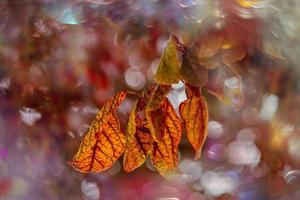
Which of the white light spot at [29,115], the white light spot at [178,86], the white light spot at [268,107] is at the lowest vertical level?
the white light spot at [29,115]

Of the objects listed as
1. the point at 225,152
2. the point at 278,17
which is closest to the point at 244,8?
the point at 278,17

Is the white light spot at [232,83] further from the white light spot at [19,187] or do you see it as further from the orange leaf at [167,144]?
the white light spot at [19,187]

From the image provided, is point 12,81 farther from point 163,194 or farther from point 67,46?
point 163,194

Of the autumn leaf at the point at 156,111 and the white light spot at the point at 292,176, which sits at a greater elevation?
the autumn leaf at the point at 156,111

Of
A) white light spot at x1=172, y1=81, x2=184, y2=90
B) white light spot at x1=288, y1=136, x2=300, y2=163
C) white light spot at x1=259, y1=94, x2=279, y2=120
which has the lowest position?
white light spot at x1=288, y1=136, x2=300, y2=163

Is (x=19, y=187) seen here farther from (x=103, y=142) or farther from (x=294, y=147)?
(x=294, y=147)

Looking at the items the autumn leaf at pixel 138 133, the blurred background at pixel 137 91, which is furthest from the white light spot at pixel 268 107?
the autumn leaf at pixel 138 133

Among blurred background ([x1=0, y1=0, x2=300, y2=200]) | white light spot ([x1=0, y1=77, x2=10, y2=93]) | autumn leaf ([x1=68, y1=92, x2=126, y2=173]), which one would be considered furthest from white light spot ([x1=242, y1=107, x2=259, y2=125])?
white light spot ([x1=0, y1=77, x2=10, y2=93])

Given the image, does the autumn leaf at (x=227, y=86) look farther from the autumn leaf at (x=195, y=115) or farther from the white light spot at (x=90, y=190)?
the white light spot at (x=90, y=190)

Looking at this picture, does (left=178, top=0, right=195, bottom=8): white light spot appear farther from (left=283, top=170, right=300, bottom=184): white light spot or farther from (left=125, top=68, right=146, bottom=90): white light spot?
(left=283, top=170, right=300, bottom=184): white light spot

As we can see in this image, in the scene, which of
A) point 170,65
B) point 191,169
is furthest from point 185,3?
point 191,169
